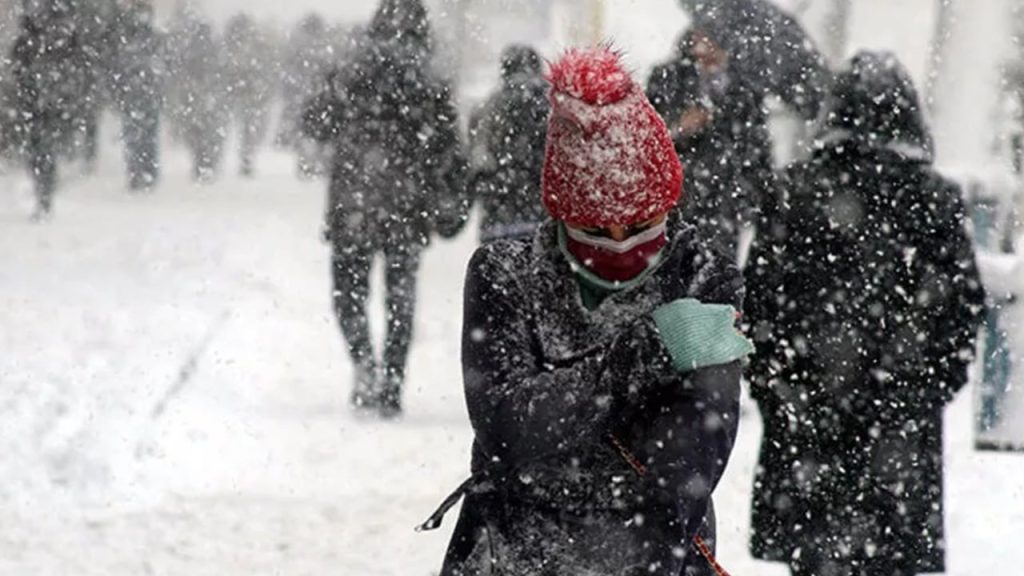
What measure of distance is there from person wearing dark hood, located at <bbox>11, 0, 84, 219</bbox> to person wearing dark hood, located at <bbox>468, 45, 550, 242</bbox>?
5457mm

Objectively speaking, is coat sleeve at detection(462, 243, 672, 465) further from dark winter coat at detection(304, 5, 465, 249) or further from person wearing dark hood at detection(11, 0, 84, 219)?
person wearing dark hood at detection(11, 0, 84, 219)

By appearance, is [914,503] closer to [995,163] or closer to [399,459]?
[399,459]

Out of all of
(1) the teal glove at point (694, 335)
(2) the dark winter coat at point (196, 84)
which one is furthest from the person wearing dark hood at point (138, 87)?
(1) the teal glove at point (694, 335)

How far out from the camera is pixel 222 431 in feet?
27.2

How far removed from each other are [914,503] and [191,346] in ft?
21.8

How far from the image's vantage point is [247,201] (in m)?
16.3

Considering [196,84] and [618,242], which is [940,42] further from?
[618,242]

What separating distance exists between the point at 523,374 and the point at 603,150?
0.30 meters

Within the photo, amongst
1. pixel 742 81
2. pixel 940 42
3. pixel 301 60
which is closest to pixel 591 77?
pixel 742 81

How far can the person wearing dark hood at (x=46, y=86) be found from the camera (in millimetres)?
11602

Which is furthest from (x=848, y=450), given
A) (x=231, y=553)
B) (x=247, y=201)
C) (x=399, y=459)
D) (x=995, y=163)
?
(x=247, y=201)

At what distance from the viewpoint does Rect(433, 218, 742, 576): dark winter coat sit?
2.24m

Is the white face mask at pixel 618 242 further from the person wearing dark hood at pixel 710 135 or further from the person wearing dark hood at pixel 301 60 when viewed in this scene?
the person wearing dark hood at pixel 301 60

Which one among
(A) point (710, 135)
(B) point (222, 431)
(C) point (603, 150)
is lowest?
(B) point (222, 431)
